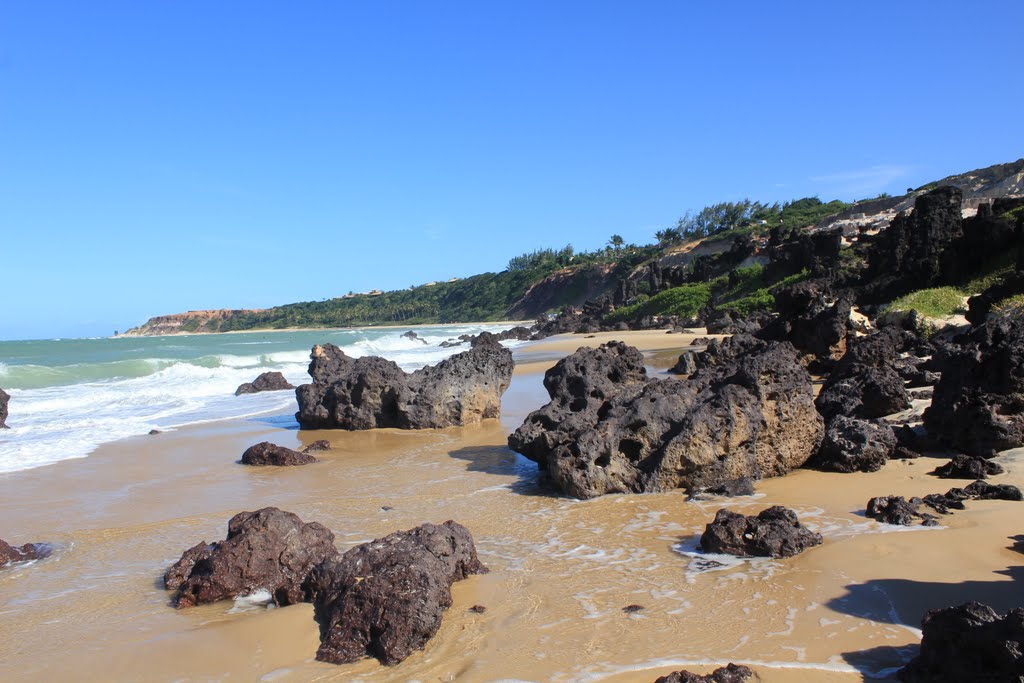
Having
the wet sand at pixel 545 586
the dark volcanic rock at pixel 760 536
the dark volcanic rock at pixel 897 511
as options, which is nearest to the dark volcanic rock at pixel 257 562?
the wet sand at pixel 545 586

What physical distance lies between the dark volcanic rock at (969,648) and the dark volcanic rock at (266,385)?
57.6 ft

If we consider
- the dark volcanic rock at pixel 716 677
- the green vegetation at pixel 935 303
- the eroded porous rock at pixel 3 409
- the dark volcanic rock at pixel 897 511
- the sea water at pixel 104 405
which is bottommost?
the dark volcanic rock at pixel 716 677

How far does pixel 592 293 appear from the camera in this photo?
272 ft

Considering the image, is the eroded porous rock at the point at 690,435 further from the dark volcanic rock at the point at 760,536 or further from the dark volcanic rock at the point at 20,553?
the dark volcanic rock at the point at 20,553

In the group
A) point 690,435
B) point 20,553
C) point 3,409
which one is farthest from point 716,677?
point 3,409

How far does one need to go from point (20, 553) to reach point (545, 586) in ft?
13.4

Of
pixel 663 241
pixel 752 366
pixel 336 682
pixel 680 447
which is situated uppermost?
A: pixel 663 241

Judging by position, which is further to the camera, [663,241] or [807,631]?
[663,241]

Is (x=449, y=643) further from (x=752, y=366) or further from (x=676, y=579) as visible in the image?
(x=752, y=366)

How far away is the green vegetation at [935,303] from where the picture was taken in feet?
53.7

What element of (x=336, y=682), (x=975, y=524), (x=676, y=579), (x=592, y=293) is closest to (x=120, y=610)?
(x=336, y=682)

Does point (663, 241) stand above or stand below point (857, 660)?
above

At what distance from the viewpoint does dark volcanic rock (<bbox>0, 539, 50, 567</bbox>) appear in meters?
5.57

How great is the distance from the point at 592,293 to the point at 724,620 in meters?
79.5
